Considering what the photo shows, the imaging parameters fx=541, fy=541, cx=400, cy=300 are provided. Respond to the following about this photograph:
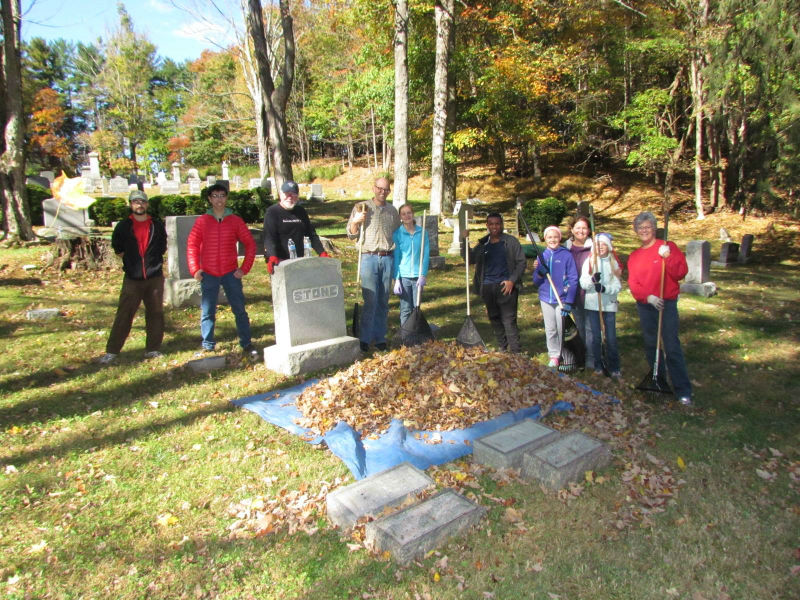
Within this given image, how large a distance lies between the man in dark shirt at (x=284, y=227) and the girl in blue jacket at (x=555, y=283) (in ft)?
9.20

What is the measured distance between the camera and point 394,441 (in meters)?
4.93

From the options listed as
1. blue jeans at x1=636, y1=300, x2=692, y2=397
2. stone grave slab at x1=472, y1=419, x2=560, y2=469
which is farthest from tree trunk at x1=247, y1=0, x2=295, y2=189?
stone grave slab at x1=472, y1=419, x2=560, y2=469

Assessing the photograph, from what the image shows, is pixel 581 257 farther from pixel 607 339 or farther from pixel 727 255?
pixel 727 255

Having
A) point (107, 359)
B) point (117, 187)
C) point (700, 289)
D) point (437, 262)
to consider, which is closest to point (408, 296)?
point (107, 359)

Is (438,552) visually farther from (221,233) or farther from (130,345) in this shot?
(130,345)

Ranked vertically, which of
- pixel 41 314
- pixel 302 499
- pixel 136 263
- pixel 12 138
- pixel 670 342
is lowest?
pixel 302 499

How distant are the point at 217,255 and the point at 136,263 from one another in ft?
3.10

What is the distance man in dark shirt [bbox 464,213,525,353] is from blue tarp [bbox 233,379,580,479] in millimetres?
1505

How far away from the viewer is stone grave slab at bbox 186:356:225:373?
668 centimetres

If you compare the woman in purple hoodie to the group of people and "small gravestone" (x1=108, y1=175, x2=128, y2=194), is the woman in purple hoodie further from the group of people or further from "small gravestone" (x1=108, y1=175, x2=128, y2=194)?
"small gravestone" (x1=108, y1=175, x2=128, y2=194)

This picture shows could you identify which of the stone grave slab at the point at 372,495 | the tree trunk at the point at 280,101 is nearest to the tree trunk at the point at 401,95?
the tree trunk at the point at 280,101

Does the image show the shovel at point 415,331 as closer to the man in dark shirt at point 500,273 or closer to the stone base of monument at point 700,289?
the man in dark shirt at point 500,273

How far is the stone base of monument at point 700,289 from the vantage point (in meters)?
11.3

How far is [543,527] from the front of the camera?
150 inches
